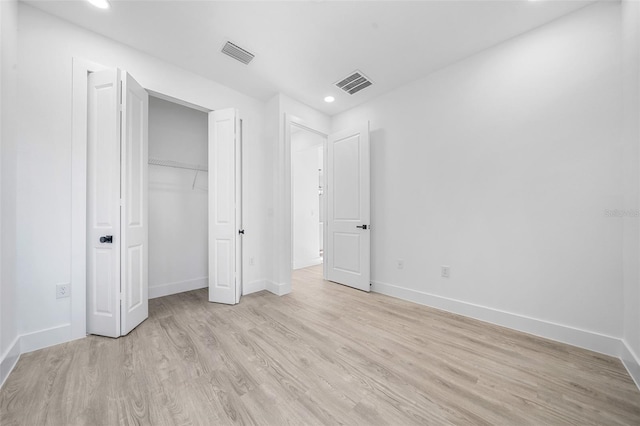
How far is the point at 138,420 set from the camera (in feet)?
4.24

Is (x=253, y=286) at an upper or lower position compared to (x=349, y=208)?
lower

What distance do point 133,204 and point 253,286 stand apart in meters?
1.85

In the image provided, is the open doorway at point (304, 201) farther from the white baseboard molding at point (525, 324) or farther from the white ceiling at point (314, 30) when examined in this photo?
the white baseboard molding at point (525, 324)

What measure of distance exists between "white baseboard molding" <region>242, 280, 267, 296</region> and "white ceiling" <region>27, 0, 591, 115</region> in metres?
2.86

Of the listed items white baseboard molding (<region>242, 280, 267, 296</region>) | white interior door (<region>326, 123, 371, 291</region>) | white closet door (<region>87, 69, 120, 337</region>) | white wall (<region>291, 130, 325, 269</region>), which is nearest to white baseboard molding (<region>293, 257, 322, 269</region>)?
white wall (<region>291, 130, 325, 269</region>)

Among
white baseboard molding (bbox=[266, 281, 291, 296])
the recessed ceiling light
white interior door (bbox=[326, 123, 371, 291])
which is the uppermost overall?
the recessed ceiling light

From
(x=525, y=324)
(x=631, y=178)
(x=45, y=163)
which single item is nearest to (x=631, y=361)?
(x=525, y=324)

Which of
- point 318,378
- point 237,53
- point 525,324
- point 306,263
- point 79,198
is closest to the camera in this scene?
point 318,378

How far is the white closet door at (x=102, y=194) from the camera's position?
2178mm

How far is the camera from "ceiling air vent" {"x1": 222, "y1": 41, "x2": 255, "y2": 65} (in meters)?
2.52

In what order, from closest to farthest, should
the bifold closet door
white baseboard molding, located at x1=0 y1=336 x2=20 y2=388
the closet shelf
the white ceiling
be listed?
white baseboard molding, located at x1=0 y1=336 x2=20 y2=388 < the white ceiling < the bifold closet door < the closet shelf

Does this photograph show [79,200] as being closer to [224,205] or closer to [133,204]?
[133,204]

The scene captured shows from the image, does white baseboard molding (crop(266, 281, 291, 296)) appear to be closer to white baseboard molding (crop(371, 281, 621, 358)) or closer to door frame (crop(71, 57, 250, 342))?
white baseboard molding (crop(371, 281, 621, 358))

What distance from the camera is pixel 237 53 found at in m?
2.62
